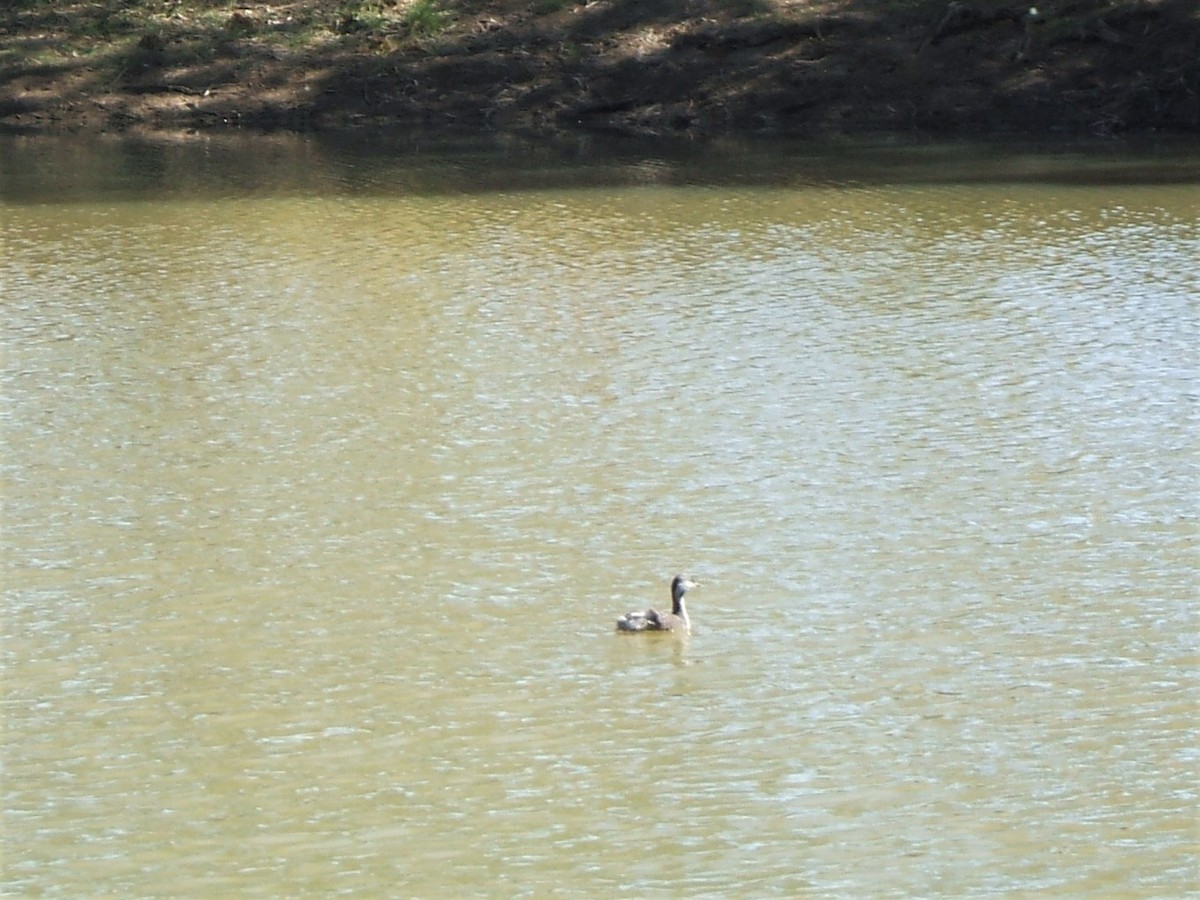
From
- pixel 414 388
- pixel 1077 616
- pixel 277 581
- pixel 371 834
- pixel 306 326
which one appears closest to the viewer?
pixel 371 834

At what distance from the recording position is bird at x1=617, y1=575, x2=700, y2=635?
8961 millimetres

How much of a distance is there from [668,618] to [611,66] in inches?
781

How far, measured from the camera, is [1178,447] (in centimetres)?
1182

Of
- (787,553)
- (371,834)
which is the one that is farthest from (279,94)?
(371,834)

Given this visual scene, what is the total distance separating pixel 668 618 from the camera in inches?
355

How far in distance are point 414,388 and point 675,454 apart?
243 centimetres

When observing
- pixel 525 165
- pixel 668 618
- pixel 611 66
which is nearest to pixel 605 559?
pixel 668 618

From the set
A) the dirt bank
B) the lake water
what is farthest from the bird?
the dirt bank

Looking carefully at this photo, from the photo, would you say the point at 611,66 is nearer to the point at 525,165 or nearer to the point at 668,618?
the point at 525,165

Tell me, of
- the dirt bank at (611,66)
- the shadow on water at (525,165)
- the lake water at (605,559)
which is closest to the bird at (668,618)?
the lake water at (605,559)

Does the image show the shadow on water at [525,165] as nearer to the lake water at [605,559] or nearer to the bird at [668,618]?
the lake water at [605,559]

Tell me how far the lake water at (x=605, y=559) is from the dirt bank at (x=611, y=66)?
24.1 ft

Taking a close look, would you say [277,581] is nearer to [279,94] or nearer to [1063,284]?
[1063,284]

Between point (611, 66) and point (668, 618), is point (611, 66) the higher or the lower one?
the higher one
